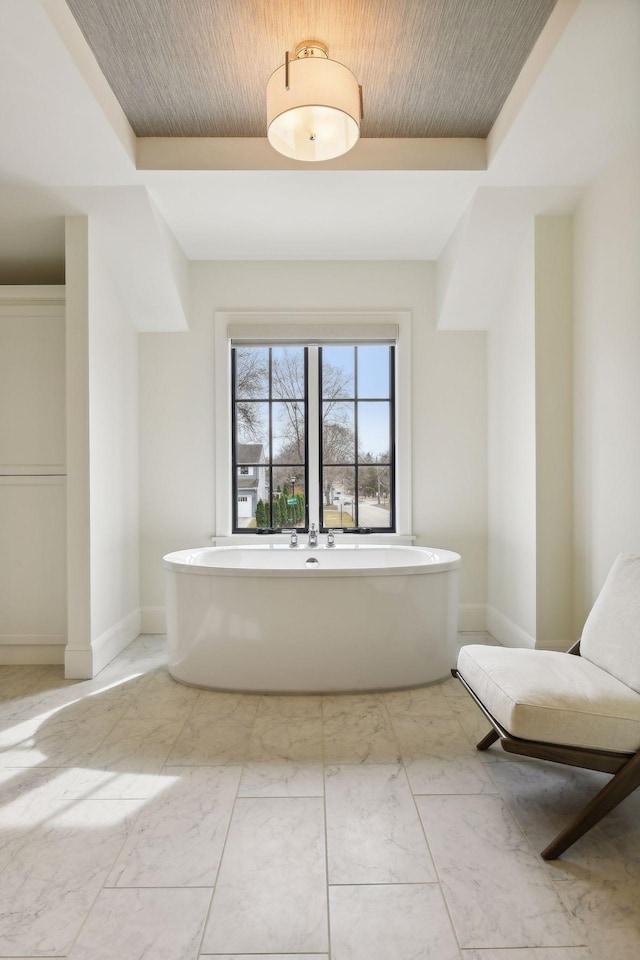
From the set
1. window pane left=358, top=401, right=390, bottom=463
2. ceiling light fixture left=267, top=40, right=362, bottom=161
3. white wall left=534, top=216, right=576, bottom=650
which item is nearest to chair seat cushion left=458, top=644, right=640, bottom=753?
white wall left=534, top=216, right=576, bottom=650

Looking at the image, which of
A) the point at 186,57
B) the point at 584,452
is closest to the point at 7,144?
the point at 186,57

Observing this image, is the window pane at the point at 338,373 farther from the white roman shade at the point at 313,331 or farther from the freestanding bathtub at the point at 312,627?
the freestanding bathtub at the point at 312,627

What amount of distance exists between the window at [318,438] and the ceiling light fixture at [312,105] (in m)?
1.95

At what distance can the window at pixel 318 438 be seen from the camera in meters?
4.41

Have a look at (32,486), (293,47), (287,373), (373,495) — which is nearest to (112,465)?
(32,486)

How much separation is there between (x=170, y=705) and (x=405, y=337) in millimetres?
2812

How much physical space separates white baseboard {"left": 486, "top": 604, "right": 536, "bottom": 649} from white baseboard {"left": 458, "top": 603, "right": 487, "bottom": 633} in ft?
0.14

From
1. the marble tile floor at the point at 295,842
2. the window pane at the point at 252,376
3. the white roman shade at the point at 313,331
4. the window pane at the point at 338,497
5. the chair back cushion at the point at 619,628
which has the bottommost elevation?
the marble tile floor at the point at 295,842

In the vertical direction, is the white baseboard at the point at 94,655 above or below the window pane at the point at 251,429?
below

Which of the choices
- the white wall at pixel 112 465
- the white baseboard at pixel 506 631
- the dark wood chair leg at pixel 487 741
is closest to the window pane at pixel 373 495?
the white baseboard at pixel 506 631

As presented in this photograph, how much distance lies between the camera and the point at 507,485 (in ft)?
12.6

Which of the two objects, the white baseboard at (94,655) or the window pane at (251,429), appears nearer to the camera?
the white baseboard at (94,655)

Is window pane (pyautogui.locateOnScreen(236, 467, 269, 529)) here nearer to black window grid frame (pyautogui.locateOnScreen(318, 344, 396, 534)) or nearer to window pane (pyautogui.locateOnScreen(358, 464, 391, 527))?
black window grid frame (pyautogui.locateOnScreen(318, 344, 396, 534))

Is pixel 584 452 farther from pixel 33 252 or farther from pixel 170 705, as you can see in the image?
pixel 33 252
